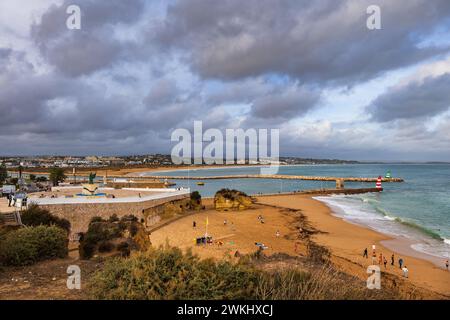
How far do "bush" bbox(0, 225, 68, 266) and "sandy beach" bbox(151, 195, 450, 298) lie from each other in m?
4.62

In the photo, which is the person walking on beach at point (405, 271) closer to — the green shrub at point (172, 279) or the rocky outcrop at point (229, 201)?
the green shrub at point (172, 279)

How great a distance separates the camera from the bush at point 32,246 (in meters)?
8.31

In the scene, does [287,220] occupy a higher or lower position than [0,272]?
lower

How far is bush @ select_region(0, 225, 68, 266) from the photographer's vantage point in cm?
831

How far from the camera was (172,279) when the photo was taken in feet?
16.2

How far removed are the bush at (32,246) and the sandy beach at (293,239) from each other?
462cm

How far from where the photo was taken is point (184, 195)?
3300cm

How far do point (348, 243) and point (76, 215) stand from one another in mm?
18761

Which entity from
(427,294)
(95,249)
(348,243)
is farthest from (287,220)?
Answer: (95,249)

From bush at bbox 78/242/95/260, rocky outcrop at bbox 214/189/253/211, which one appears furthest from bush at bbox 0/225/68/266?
rocky outcrop at bbox 214/189/253/211

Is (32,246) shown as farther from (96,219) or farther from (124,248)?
(96,219)

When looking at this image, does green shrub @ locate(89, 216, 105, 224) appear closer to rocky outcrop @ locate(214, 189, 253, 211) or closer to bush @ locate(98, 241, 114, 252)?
bush @ locate(98, 241, 114, 252)
